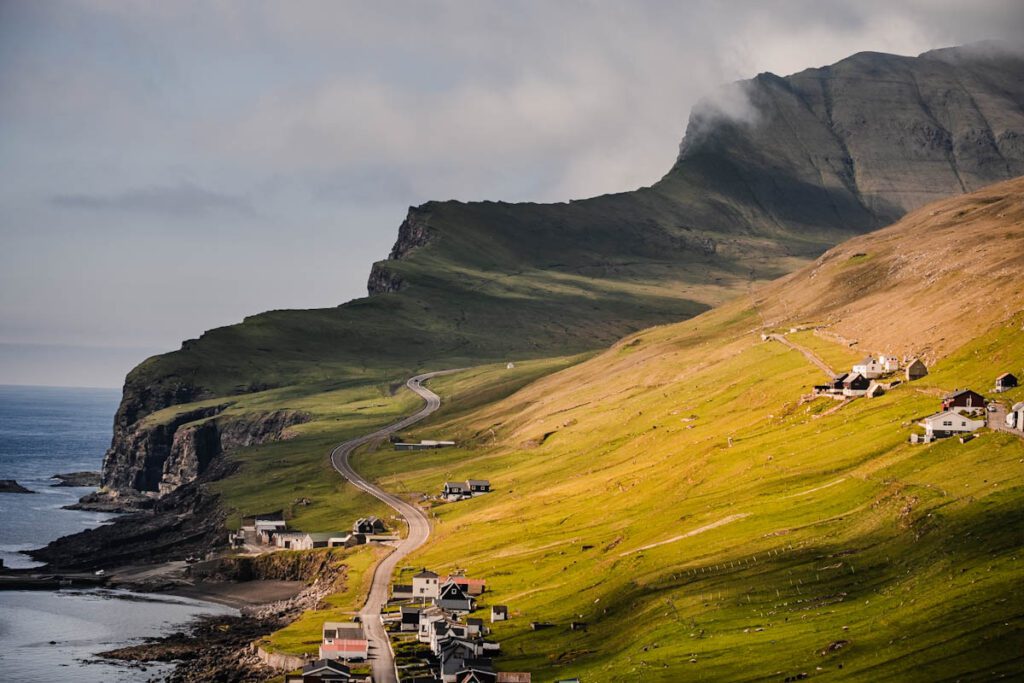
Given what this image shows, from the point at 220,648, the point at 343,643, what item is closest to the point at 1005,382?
the point at 343,643

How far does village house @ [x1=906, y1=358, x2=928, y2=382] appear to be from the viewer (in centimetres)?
19150

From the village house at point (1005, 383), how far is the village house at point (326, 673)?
78.7 meters

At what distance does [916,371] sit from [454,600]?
71.6m

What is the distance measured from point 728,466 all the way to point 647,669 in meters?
69.7

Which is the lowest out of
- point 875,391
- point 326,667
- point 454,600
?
point 326,667

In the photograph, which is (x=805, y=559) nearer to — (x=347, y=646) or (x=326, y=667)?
(x=326, y=667)

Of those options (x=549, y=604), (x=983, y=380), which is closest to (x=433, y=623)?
(x=549, y=604)

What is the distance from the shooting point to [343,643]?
14338 centimetres

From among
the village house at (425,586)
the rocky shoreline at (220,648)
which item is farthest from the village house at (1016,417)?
the rocky shoreline at (220,648)

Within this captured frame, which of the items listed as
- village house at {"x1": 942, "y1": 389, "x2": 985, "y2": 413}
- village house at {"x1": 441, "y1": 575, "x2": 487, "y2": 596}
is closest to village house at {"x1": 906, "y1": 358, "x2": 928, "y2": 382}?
village house at {"x1": 942, "y1": 389, "x2": 985, "y2": 413}

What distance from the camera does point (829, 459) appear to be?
534 ft

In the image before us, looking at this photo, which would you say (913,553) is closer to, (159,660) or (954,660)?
(954,660)

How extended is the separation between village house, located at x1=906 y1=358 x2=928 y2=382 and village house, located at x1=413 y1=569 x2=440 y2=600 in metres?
68.0

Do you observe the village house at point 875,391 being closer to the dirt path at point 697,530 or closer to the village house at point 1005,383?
the village house at point 1005,383
